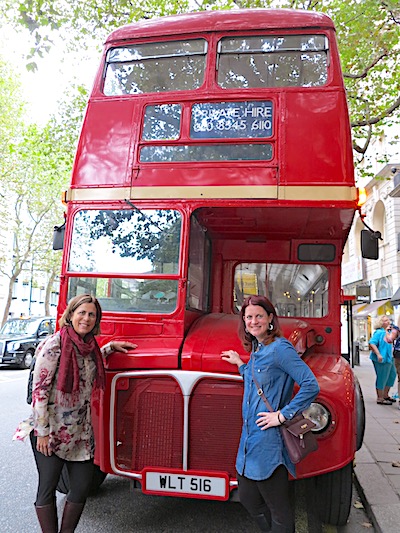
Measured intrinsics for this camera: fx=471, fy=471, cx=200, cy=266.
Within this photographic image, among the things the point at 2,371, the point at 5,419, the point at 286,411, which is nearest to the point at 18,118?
the point at 2,371

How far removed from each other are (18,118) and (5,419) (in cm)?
1771

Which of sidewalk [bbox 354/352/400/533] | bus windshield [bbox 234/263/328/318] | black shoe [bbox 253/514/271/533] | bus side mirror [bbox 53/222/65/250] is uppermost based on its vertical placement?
bus side mirror [bbox 53/222/65/250]

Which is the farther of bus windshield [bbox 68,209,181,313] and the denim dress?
bus windshield [bbox 68,209,181,313]

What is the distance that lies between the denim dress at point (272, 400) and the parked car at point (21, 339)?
12566 mm

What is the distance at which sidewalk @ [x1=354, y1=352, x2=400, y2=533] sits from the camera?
3.94m

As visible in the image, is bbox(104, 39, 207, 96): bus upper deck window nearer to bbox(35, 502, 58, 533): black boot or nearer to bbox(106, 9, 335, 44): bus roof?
bbox(106, 9, 335, 44): bus roof

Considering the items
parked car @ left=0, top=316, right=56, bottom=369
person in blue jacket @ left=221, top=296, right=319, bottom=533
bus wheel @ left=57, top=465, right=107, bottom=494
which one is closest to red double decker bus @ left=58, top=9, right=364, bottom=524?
person in blue jacket @ left=221, top=296, right=319, bottom=533

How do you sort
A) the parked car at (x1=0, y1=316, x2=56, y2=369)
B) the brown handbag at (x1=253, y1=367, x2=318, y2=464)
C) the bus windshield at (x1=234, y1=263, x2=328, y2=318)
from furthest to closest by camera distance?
the parked car at (x1=0, y1=316, x2=56, y2=369) → the bus windshield at (x1=234, y1=263, x2=328, y2=318) → the brown handbag at (x1=253, y1=367, x2=318, y2=464)

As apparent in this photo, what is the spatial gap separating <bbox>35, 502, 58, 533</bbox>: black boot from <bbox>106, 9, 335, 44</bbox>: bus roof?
4.26 metres

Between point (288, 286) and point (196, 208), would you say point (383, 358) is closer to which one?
point (288, 286)

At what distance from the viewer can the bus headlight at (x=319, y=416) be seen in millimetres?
3260

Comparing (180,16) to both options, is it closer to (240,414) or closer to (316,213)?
(316,213)

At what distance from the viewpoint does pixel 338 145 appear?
13.4 feet

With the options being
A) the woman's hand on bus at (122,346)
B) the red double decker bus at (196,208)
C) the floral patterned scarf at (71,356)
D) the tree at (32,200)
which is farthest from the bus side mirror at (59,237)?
the tree at (32,200)
